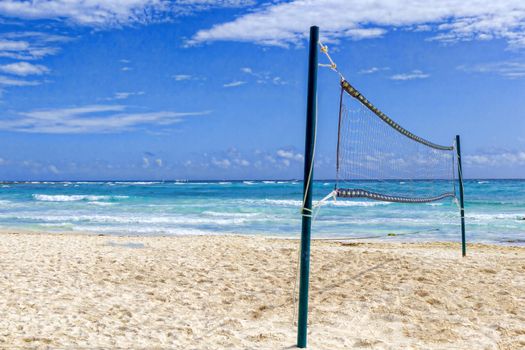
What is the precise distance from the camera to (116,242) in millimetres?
11148

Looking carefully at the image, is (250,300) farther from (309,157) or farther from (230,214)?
(230,214)

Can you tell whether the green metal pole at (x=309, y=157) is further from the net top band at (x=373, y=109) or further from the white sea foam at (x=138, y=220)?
the white sea foam at (x=138, y=220)

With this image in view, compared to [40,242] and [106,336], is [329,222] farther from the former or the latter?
[106,336]

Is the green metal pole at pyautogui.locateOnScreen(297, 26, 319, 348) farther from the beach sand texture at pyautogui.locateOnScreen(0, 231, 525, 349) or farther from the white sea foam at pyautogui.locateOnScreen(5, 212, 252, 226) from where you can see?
the white sea foam at pyautogui.locateOnScreen(5, 212, 252, 226)

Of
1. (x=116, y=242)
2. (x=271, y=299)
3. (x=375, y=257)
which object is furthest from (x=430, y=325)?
(x=116, y=242)

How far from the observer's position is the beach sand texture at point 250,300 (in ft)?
15.2

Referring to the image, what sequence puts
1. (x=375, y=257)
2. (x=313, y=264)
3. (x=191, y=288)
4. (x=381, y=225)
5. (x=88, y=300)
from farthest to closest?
(x=381, y=225) → (x=375, y=257) → (x=313, y=264) → (x=191, y=288) → (x=88, y=300)

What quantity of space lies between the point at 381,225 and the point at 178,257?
11142 mm

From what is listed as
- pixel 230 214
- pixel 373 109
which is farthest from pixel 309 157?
pixel 230 214

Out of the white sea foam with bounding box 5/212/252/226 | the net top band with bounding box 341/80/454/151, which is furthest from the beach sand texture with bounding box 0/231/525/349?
the white sea foam with bounding box 5/212/252/226

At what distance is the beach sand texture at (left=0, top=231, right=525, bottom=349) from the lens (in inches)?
183

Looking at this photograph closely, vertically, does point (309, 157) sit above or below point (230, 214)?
above

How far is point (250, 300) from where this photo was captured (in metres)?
5.97

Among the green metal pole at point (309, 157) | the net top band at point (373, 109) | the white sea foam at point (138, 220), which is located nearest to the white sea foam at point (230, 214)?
the white sea foam at point (138, 220)
